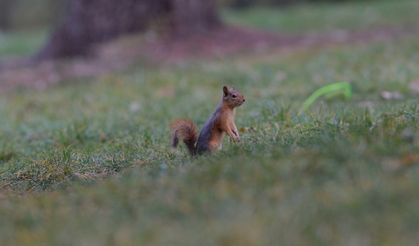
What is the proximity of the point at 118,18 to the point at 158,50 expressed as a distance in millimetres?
839

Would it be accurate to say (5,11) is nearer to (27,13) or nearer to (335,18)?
(27,13)

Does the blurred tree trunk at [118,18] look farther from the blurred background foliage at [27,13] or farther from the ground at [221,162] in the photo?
the blurred background foliage at [27,13]

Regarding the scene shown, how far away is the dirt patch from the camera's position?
39.9 feet

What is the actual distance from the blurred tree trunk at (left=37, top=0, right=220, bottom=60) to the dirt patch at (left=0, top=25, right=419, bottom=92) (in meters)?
0.20

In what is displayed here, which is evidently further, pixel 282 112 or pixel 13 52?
pixel 13 52

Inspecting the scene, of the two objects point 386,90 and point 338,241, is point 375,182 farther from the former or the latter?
point 386,90

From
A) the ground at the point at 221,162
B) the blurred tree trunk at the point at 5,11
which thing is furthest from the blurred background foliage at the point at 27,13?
the ground at the point at 221,162

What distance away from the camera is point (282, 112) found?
23.8ft

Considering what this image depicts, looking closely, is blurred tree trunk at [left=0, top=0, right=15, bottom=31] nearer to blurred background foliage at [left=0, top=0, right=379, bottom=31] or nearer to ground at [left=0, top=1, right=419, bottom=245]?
blurred background foliage at [left=0, top=0, right=379, bottom=31]

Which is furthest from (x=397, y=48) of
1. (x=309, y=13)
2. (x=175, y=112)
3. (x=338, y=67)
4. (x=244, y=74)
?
(x=309, y=13)

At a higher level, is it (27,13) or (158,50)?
(158,50)

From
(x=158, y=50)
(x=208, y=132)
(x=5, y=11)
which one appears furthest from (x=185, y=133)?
Result: (x=5, y=11)

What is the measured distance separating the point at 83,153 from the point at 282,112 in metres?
1.74

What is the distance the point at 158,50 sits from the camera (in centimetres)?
1270
